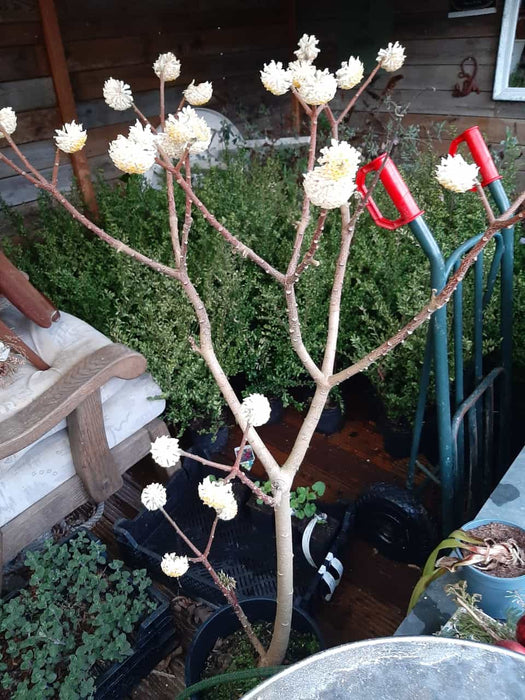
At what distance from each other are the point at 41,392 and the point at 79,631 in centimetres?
75

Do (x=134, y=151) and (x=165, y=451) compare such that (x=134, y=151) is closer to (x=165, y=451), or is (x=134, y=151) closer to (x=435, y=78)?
(x=165, y=451)

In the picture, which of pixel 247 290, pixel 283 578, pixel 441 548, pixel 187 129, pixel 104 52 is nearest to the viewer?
pixel 187 129

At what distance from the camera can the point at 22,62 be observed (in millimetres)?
2963

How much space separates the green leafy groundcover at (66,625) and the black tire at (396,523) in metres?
0.75

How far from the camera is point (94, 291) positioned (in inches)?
87.3

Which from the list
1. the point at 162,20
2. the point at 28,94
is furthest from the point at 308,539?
the point at 162,20

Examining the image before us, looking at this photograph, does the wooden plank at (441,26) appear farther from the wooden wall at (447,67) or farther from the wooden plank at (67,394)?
the wooden plank at (67,394)

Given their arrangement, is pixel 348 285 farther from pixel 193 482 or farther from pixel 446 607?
pixel 446 607

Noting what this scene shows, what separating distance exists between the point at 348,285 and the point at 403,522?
36.4 inches

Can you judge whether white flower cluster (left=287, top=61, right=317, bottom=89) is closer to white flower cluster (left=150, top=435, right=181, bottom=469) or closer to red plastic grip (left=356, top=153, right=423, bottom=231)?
red plastic grip (left=356, top=153, right=423, bottom=231)

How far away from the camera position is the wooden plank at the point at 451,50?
3.46m

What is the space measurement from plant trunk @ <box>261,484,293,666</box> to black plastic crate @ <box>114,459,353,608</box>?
34cm

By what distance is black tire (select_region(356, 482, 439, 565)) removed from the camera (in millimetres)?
1733

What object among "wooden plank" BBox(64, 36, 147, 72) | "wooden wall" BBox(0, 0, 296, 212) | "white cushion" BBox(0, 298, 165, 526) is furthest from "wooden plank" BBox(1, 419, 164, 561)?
"wooden plank" BBox(64, 36, 147, 72)
